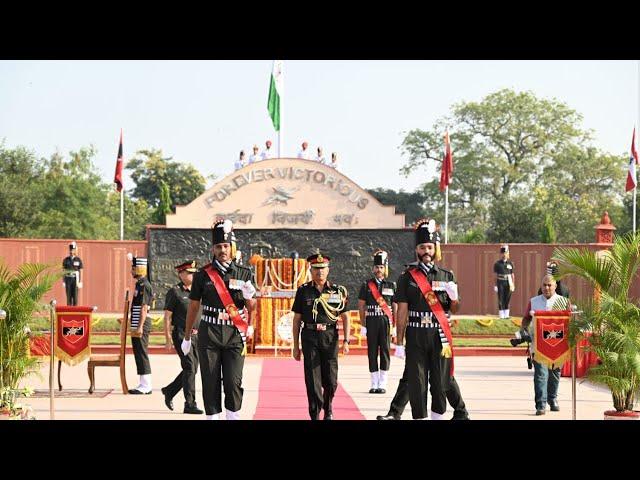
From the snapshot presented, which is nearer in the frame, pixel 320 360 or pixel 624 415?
pixel 624 415

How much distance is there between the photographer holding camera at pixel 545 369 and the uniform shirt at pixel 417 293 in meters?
2.74

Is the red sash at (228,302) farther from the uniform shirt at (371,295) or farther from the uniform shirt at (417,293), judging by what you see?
the uniform shirt at (371,295)

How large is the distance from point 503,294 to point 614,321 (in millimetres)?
22397

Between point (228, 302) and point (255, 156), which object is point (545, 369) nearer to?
point (228, 302)

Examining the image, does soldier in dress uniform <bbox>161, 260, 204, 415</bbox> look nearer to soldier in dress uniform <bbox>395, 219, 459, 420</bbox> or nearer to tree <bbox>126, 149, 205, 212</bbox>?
soldier in dress uniform <bbox>395, 219, 459, 420</bbox>

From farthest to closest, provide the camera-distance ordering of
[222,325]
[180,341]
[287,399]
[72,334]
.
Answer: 1. [287,399]
2. [180,341]
3. [72,334]
4. [222,325]

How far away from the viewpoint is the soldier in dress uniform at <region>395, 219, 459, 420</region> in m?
13.4

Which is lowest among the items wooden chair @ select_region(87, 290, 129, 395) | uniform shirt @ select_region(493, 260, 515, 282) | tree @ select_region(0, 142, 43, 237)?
wooden chair @ select_region(87, 290, 129, 395)

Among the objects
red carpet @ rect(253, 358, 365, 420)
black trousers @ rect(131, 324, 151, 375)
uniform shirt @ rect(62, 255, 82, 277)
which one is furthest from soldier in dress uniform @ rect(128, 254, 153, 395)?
uniform shirt @ rect(62, 255, 82, 277)

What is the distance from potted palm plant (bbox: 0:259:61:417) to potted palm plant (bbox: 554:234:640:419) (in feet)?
19.6

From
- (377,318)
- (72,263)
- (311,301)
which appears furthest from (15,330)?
(72,263)

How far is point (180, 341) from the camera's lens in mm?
16859

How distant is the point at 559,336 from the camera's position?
50.0 feet
